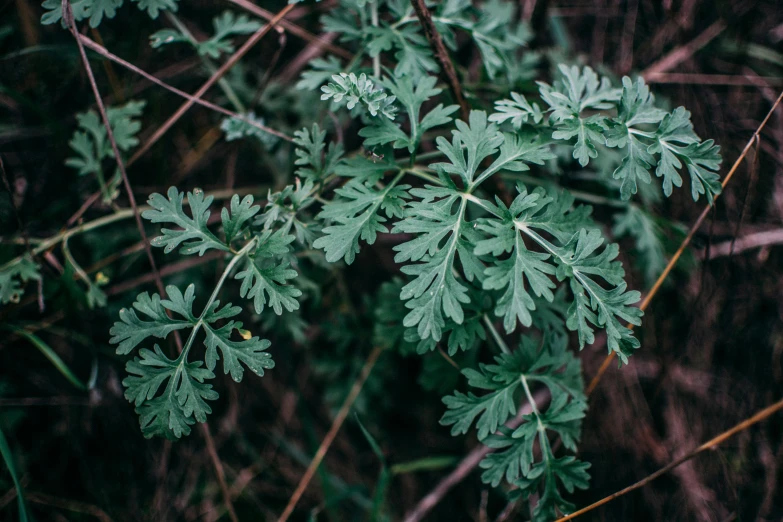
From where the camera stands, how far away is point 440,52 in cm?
220

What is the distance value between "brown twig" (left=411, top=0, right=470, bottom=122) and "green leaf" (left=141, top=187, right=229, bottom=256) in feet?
3.67

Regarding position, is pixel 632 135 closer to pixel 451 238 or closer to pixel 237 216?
pixel 451 238

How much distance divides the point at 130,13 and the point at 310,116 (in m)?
1.45

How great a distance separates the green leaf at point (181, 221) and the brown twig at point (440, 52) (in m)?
1.12

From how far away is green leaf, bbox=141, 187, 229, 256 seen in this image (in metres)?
1.94

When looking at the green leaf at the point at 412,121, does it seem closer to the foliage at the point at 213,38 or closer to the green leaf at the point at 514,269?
the green leaf at the point at 514,269

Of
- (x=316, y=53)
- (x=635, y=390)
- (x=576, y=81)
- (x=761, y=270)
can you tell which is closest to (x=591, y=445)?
(x=635, y=390)

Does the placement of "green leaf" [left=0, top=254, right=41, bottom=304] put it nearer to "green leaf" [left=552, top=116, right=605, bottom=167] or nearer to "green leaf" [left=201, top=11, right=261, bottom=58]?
"green leaf" [left=201, top=11, right=261, bottom=58]

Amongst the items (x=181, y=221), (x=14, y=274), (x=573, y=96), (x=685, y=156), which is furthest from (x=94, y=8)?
(x=685, y=156)

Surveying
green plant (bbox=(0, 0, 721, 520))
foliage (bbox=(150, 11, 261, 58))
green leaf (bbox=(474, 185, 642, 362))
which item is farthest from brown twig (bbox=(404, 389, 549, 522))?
foliage (bbox=(150, 11, 261, 58))

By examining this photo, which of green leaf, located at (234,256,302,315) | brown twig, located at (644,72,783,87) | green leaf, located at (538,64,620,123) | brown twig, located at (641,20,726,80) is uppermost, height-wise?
green leaf, located at (538,64,620,123)

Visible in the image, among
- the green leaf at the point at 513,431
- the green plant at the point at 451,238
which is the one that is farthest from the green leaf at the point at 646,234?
the green leaf at the point at 513,431

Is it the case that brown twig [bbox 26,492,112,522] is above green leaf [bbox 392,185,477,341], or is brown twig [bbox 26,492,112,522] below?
below

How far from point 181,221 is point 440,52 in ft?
4.24
